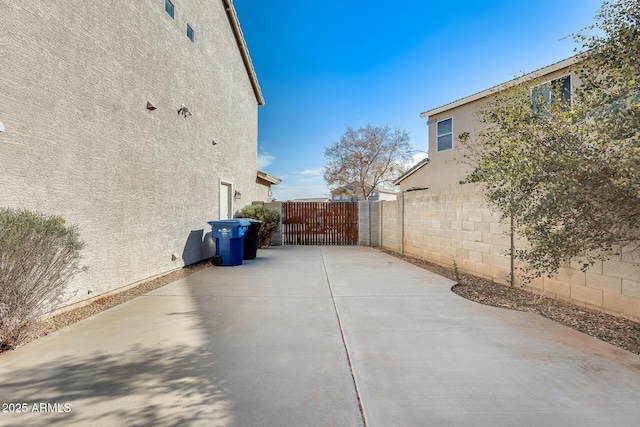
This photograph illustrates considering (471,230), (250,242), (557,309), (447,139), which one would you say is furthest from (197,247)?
(447,139)

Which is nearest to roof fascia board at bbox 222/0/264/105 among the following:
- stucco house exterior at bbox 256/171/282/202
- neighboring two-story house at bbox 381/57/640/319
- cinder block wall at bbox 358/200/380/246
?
stucco house exterior at bbox 256/171/282/202

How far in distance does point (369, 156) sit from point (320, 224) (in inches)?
584

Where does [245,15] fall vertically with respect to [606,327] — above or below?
above

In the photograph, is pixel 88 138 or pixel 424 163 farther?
pixel 424 163

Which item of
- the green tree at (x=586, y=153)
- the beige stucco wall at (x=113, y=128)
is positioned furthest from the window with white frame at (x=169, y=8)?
the green tree at (x=586, y=153)

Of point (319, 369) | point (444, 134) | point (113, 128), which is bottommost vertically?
point (319, 369)

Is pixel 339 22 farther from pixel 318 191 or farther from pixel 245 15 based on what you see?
pixel 318 191

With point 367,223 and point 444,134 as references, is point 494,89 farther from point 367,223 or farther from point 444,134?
point 367,223

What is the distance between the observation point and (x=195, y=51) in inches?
328

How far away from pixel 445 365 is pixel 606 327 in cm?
259

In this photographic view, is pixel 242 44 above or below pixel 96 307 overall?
above

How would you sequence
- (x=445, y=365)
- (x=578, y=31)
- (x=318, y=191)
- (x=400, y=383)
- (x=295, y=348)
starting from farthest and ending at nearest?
(x=318, y=191) → (x=578, y=31) → (x=295, y=348) → (x=445, y=365) → (x=400, y=383)

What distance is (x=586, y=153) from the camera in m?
3.37

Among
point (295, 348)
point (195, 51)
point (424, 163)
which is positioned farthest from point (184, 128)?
point (424, 163)
